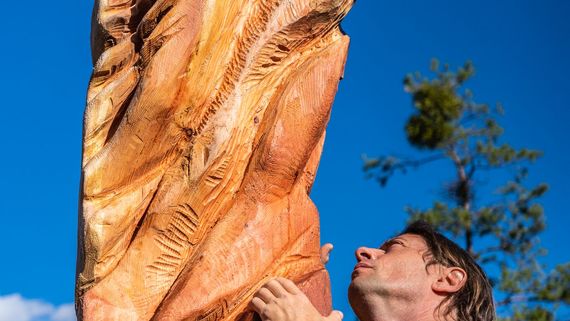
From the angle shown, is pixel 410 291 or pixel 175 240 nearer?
pixel 410 291

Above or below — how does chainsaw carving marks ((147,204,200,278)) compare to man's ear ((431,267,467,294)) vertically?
above

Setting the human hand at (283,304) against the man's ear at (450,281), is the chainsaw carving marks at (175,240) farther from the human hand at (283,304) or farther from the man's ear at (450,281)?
the man's ear at (450,281)

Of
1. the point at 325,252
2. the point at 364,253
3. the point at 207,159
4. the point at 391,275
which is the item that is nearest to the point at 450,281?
the point at 391,275

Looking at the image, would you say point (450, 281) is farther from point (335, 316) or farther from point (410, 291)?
point (335, 316)

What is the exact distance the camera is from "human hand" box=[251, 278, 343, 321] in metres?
2.89

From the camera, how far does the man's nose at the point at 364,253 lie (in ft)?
10.3

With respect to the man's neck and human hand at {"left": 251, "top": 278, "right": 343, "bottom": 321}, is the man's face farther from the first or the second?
human hand at {"left": 251, "top": 278, "right": 343, "bottom": 321}

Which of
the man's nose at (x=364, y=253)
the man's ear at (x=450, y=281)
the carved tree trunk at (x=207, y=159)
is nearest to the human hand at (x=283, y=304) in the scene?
the carved tree trunk at (x=207, y=159)

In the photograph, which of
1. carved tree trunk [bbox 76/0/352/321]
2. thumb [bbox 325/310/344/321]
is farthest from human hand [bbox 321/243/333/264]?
thumb [bbox 325/310/344/321]

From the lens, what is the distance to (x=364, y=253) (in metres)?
3.14

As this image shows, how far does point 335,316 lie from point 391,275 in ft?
0.76

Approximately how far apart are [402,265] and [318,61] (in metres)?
0.84

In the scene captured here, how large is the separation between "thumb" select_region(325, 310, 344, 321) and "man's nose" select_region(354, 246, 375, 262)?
8.5 inches

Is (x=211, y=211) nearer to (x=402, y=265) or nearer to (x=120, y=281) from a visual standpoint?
(x=120, y=281)
